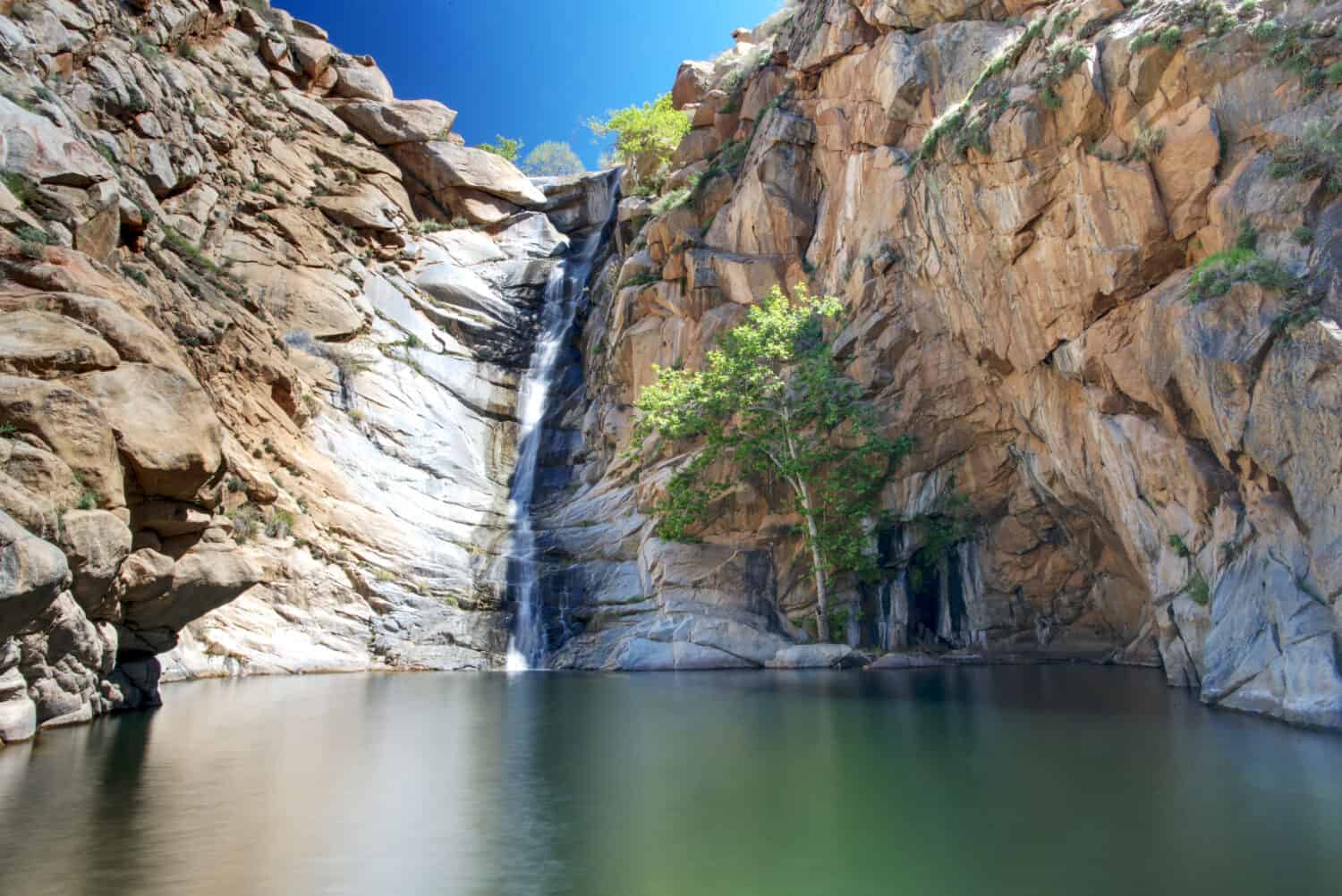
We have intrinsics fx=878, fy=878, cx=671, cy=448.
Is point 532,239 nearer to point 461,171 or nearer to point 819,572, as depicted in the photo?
point 461,171

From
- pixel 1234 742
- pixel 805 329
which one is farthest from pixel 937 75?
pixel 1234 742

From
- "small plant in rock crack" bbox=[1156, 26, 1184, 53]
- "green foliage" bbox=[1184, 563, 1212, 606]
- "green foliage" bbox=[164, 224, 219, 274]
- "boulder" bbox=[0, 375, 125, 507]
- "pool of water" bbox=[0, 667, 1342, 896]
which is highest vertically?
"green foliage" bbox=[164, 224, 219, 274]

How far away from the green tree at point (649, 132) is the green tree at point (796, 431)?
25.8 m

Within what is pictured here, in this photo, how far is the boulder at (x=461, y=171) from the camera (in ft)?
175

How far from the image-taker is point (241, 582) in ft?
55.0

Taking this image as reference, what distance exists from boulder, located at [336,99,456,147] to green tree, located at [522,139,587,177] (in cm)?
5012

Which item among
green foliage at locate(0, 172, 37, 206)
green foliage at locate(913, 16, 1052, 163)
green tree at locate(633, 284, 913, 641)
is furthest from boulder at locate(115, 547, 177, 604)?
green foliage at locate(913, 16, 1052, 163)

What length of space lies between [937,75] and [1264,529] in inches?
769

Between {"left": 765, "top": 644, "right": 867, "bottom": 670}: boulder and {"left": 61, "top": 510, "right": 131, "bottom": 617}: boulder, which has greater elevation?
{"left": 61, "top": 510, "right": 131, "bottom": 617}: boulder

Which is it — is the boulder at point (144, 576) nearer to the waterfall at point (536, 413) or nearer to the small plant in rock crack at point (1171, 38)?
the waterfall at point (536, 413)

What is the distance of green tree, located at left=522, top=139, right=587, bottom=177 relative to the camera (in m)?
105

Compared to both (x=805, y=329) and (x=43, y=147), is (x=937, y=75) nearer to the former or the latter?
(x=805, y=329)

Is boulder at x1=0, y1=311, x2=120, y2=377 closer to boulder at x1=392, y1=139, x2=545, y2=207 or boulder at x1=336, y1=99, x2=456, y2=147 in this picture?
boulder at x1=392, y1=139, x2=545, y2=207

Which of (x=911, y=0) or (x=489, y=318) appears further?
(x=489, y=318)
